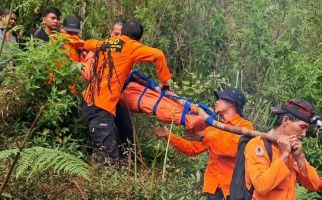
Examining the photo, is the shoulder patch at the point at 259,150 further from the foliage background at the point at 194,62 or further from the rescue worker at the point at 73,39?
the rescue worker at the point at 73,39

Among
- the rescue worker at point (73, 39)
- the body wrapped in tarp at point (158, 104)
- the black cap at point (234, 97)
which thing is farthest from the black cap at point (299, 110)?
the rescue worker at point (73, 39)

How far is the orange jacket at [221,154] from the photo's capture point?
561cm

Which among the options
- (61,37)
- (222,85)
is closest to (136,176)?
(61,37)

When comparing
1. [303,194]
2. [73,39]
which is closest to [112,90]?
[73,39]

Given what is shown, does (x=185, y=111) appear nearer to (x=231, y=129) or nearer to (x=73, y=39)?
(x=231, y=129)

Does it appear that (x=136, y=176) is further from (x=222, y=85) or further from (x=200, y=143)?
(x=222, y=85)

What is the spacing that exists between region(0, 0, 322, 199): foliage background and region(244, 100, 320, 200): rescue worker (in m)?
1.68

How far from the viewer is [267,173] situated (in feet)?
13.8

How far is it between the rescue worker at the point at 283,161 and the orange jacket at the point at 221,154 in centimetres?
94

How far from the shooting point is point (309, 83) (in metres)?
7.91

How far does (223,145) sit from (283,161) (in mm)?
1390

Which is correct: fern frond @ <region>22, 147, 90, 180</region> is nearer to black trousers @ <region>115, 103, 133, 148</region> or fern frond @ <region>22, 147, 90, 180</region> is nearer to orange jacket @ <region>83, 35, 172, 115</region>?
orange jacket @ <region>83, 35, 172, 115</region>

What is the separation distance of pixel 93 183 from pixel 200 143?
114 centimetres

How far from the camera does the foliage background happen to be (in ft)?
21.7
